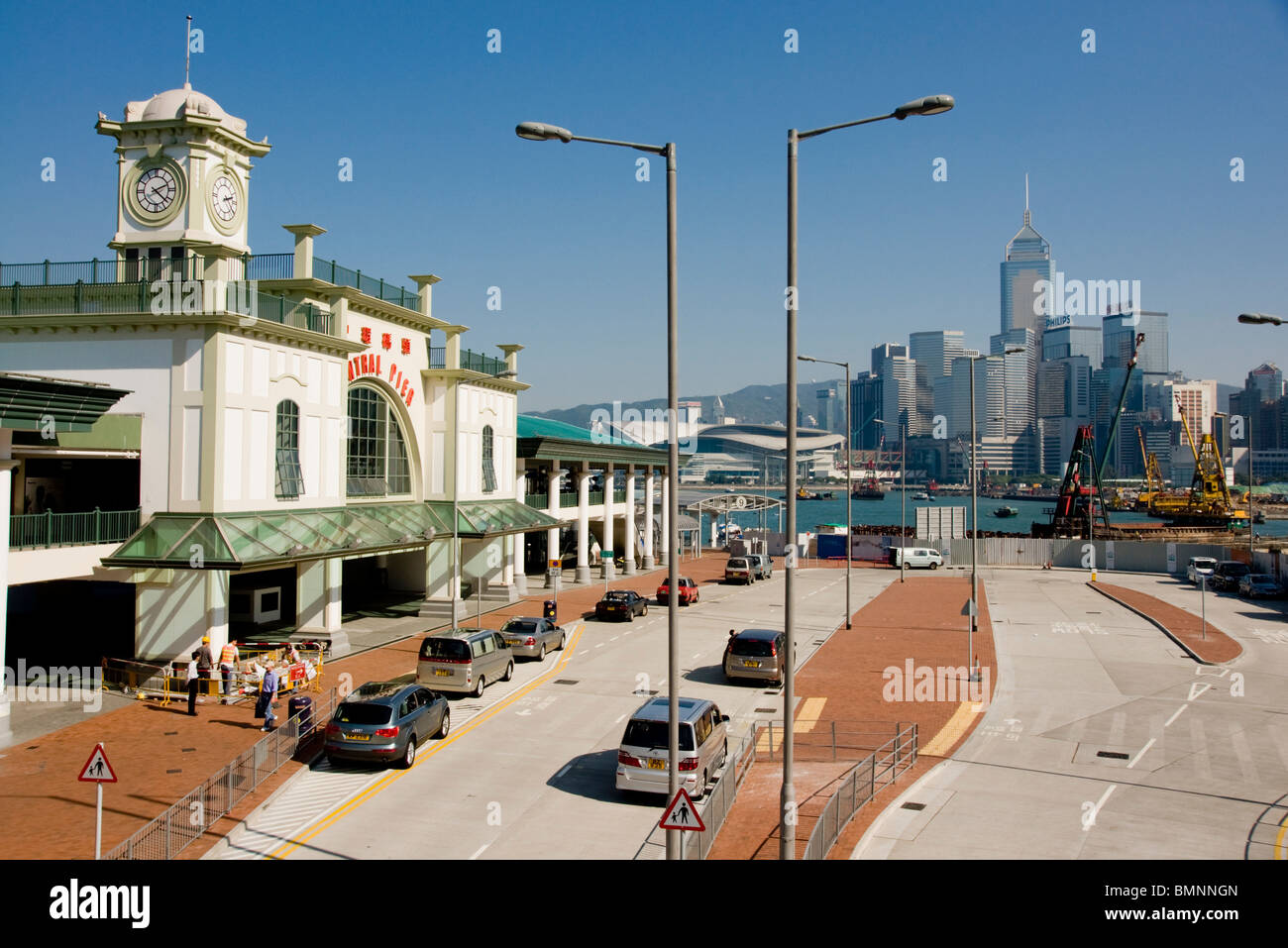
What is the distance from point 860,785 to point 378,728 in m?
9.95

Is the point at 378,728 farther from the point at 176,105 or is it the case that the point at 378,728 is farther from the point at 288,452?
the point at 176,105

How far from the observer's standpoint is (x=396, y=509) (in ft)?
135

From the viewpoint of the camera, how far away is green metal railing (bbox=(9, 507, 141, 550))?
2583 centimetres

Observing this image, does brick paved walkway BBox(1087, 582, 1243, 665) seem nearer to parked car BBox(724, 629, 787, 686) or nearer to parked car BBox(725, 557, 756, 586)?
parked car BBox(724, 629, 787, 686)

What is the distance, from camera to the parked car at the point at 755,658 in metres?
30.0

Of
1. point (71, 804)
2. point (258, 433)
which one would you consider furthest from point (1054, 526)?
point (71, 804)

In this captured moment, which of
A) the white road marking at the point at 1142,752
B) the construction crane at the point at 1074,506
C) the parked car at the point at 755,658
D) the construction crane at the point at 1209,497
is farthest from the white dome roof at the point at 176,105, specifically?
the construction crane at the point at 1209,497

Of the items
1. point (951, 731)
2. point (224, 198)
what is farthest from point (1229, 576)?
point (224, 198)

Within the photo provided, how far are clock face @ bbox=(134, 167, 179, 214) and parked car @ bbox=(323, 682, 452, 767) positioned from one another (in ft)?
73.8

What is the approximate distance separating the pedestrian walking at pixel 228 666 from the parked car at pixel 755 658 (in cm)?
1451

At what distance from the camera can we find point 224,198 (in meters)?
36.1

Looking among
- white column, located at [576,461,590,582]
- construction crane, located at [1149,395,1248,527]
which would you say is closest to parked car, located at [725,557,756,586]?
white column, located at [576,461,590,582]

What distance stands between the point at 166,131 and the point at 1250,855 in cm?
3790
